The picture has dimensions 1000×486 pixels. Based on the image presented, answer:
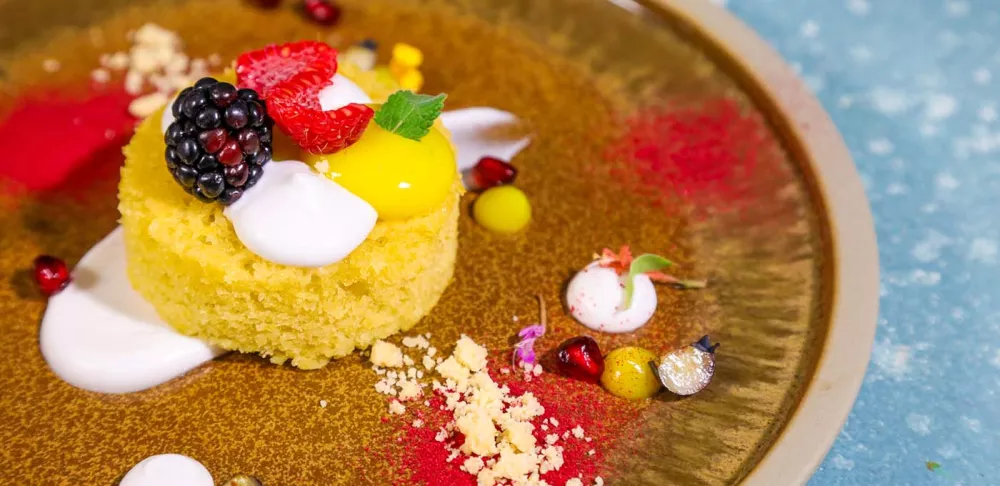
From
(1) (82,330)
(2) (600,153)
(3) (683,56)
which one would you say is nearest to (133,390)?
(1) (82,330)

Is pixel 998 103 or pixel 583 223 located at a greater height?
pixel 998 103

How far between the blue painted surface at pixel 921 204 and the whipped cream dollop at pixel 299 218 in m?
1.66

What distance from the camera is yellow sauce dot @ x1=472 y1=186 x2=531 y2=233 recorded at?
3.28m

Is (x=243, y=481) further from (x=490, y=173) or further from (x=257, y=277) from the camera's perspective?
(x=490, y=173)

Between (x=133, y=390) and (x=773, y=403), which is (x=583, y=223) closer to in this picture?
(x=773, y=403)

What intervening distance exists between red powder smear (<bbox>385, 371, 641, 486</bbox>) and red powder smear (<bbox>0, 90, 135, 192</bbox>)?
1.63m

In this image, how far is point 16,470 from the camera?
2547mm

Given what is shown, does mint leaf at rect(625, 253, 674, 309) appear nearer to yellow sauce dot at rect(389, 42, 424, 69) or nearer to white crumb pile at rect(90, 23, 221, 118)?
yellow sauce dot at rect(389, 42, 424, 69)

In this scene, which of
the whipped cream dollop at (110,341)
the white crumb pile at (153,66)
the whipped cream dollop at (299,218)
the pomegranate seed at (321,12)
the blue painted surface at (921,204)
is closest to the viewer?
the whipped cream dollop at (299,218)

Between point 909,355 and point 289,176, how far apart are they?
221 cm

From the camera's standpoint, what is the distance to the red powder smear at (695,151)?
342cm

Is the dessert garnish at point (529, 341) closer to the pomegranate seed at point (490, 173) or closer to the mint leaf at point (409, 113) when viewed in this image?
the pomegranate seed at point (490, 173)

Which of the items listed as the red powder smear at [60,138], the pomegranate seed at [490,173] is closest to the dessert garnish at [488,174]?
the pomegranate seed at [490,173]

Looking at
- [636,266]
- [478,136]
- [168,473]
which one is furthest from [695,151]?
[168,473]
